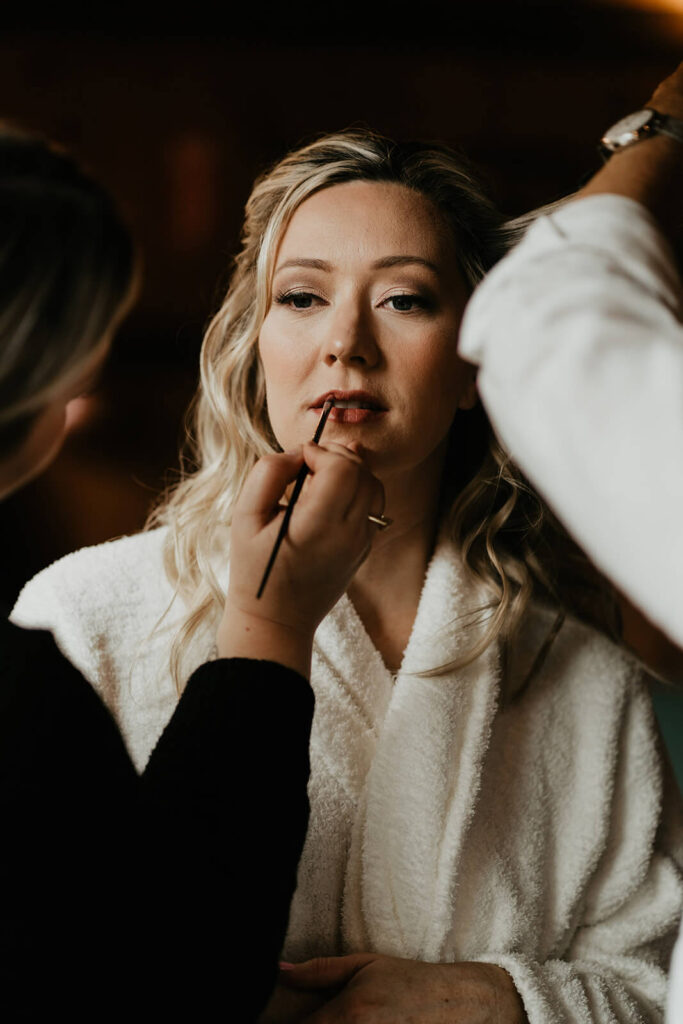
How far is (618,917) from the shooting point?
44.9 inches

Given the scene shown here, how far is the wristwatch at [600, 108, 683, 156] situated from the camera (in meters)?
0.67

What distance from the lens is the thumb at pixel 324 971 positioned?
3.16ft

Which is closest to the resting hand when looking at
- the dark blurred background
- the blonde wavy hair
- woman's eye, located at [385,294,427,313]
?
the blonde wavy hair

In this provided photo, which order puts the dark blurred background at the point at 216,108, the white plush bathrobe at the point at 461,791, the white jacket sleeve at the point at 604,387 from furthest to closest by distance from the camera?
the dark blurred background at the point at 216,108, the white plush bathrobe at the point at 461,791, the white jacket sleeve at the point at 604,387

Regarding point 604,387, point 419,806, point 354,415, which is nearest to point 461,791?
point 419,806

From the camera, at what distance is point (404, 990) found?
0.95 m

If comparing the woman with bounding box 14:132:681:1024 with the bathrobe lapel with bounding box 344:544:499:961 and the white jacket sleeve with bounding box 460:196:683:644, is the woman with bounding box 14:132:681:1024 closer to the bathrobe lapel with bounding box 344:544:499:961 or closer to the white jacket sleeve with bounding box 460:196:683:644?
the bathrobe lapel with bounding box 344:544:499:961

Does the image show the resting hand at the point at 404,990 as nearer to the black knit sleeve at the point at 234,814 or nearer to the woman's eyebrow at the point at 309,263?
the black knit sleeve at the point at 234,814

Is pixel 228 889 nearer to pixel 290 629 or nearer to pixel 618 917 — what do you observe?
pixel 290 629

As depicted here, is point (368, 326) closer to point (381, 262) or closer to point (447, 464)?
point (381, 262)

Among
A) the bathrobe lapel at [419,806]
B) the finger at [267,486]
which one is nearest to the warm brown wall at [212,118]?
the bathrobe lapel at [419,806]

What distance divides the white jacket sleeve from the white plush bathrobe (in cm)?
57

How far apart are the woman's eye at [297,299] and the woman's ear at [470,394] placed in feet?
0.74

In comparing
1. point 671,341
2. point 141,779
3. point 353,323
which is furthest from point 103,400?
point 671,341
